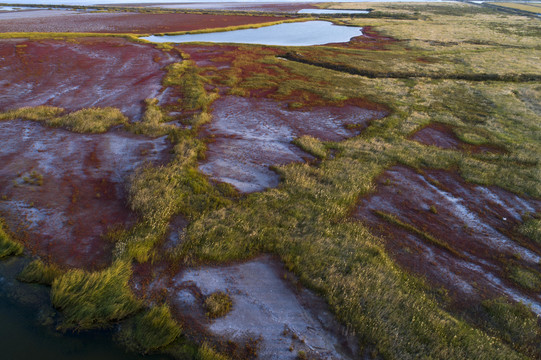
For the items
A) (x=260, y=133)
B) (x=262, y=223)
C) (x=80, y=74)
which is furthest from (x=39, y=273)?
(x=80, y=74)

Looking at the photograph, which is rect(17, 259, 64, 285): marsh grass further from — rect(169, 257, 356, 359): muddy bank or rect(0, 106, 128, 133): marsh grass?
rect(0, 106, 128, 133): marsh grass

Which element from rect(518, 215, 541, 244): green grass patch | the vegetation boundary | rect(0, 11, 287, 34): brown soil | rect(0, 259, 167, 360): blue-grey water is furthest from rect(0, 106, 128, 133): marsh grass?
rect(0, 11, 287, 34): brown soil

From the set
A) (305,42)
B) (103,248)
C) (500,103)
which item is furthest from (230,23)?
(103,248)

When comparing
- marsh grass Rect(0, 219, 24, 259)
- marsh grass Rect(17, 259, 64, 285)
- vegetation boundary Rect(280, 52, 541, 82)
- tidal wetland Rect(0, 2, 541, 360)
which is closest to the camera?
tidal wetland Rect(0, 2, 541, 360)

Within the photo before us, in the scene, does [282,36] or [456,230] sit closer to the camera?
[456,230]

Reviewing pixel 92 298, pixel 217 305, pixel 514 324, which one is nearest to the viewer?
pixel 92 298

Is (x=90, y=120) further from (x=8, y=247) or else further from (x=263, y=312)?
(x=263, y=312)

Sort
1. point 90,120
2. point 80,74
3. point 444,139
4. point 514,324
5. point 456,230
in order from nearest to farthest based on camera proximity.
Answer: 1. point 514,324
2. point 456,230
3. point 90,120
4. point 444,139
5. point 80,74
